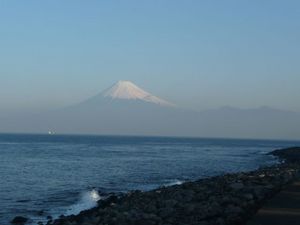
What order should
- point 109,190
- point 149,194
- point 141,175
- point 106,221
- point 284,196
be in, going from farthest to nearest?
point 141,175 < point 109,190 < point 149,194 < point 284,196 < point 106,221

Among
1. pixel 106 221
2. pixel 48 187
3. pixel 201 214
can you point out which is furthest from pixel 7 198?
pixel 201 214

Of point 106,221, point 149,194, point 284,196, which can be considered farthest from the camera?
point 149,194

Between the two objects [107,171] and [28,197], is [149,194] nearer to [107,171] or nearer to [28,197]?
[28,197]

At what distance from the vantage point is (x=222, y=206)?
52.1 ft

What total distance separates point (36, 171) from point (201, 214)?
33.5 meters

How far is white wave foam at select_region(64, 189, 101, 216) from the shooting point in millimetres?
25002

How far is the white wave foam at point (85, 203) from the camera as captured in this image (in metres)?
25.0

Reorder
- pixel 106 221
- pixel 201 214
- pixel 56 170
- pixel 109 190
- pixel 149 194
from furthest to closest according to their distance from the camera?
pixel 56 170 → pixel 109 190 → pixel 149 194 → pixel 106 221 → pixel 201 214

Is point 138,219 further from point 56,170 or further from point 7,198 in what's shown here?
point 56,170

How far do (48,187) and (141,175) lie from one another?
35.1 feet

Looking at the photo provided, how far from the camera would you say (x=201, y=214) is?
1506 cm

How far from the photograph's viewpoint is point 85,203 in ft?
91.2

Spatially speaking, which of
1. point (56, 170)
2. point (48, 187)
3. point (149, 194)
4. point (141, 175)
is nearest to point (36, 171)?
point (56, 170)

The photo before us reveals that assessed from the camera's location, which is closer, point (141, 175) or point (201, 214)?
point (201, 214)
